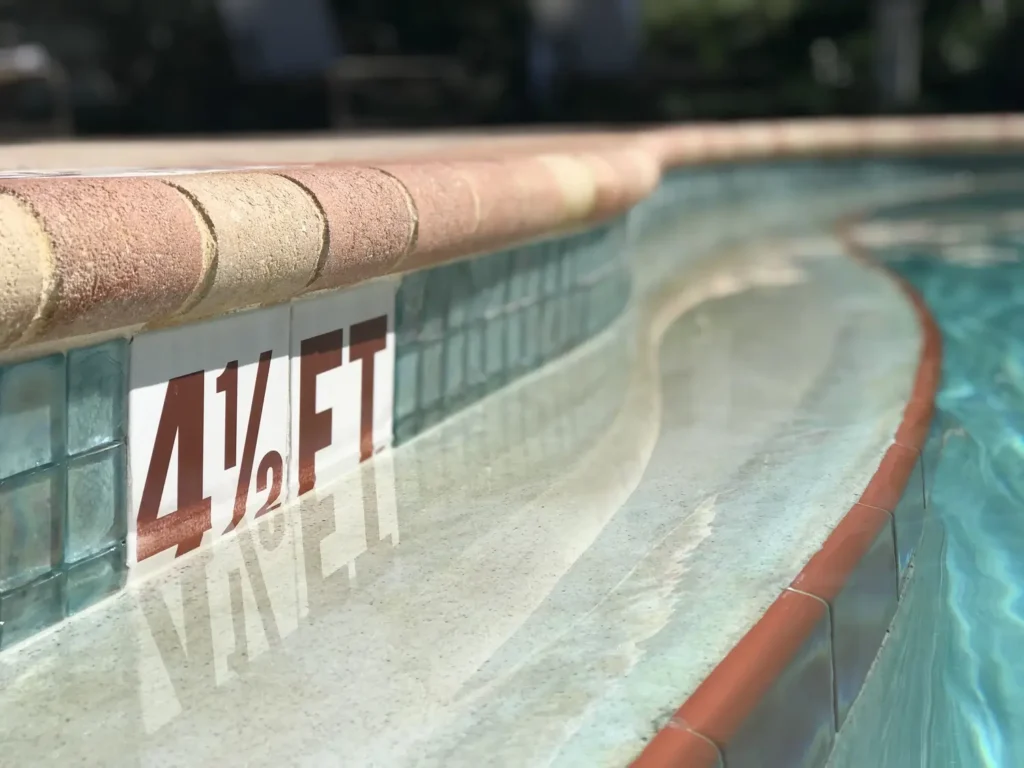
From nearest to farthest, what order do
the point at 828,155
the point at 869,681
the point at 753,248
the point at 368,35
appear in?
the point at 869,681
the point at 753,248
the point at 828,155
the point at 368,35

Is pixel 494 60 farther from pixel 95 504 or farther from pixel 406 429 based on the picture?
pixel 95 504

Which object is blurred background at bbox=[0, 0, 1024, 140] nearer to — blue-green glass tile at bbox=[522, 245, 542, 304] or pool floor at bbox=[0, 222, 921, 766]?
blue-green glass tile at bbox=[522, 245, 542, 304]

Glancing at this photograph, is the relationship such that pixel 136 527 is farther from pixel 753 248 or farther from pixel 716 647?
pixel 753 248

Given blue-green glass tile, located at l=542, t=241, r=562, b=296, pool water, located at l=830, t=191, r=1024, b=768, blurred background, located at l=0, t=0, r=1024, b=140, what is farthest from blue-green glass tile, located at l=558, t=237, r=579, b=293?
blurred background, located at l=0, t=0, r=1024, b=140

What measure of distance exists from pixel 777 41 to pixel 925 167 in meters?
4.88

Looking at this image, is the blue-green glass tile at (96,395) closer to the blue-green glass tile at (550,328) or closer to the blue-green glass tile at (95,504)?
the blue-green glass tile at (95,504)

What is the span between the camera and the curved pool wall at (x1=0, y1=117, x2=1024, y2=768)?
93 centimetres

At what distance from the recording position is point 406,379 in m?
1.62

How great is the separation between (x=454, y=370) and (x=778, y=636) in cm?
88

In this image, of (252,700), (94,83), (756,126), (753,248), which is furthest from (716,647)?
(94,83)

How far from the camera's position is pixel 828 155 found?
6.08m

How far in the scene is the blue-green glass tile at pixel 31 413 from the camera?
95 centimetres

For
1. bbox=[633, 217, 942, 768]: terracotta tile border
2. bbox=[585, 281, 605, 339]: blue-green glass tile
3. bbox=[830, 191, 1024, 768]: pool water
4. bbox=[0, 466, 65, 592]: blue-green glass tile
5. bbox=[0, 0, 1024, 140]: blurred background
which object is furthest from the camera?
bbox=[0, 0, 1024, 140]: blurred background

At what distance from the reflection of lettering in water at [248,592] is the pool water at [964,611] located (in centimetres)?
59
